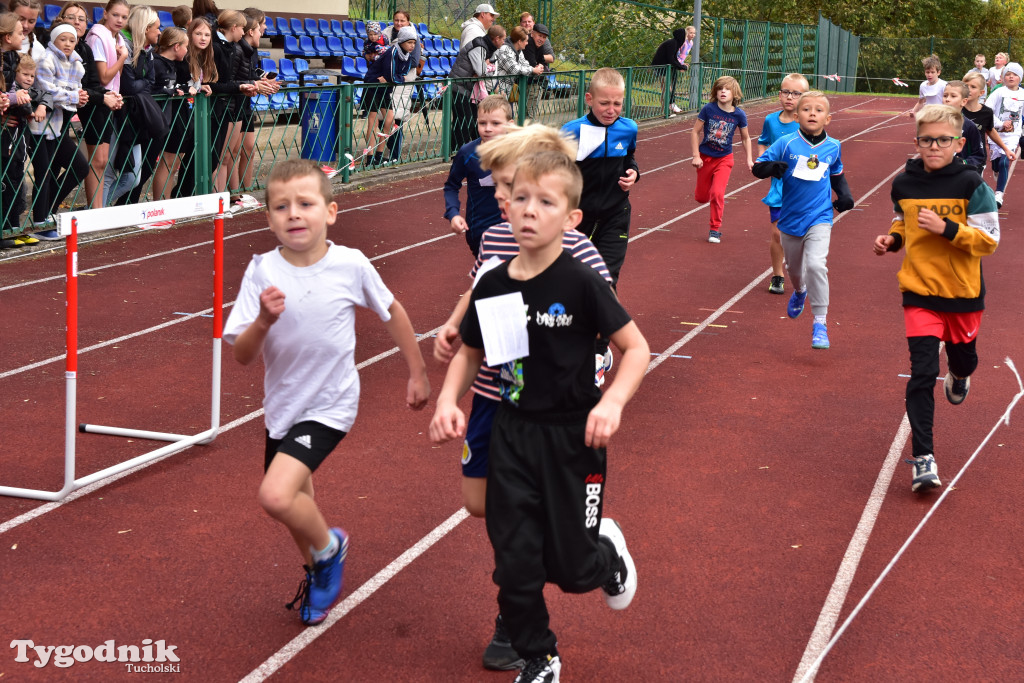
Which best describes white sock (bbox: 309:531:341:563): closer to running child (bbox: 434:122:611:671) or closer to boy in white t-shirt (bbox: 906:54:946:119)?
running child (bbox: 434:122:611:671)

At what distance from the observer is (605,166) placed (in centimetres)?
759

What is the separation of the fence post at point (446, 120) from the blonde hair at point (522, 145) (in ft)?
43.4

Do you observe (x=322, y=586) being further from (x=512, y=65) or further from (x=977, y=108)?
(x=512, y=65)

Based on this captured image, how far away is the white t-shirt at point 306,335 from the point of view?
4113 mm

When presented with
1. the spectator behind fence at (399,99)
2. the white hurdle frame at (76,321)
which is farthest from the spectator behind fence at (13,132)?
the spectator behind fence at (399,99)

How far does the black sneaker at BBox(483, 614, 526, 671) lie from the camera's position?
159 inches

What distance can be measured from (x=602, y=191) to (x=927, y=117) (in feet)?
7.55

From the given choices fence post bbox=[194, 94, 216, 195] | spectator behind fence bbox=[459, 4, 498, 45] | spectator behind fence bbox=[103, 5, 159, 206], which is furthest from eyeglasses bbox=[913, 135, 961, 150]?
spectator behind fence bbox=[459, 4, 498, 45]

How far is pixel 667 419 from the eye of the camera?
6957 mm

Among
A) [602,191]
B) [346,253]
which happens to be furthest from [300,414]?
[602,191]

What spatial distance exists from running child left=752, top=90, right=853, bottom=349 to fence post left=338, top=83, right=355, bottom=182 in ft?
26.0

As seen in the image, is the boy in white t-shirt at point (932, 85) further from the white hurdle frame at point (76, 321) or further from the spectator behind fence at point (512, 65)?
the white hurdle frame at point (76, 321)

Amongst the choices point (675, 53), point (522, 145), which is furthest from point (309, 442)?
point (675, 53)

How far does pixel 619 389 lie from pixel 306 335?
1.23m
